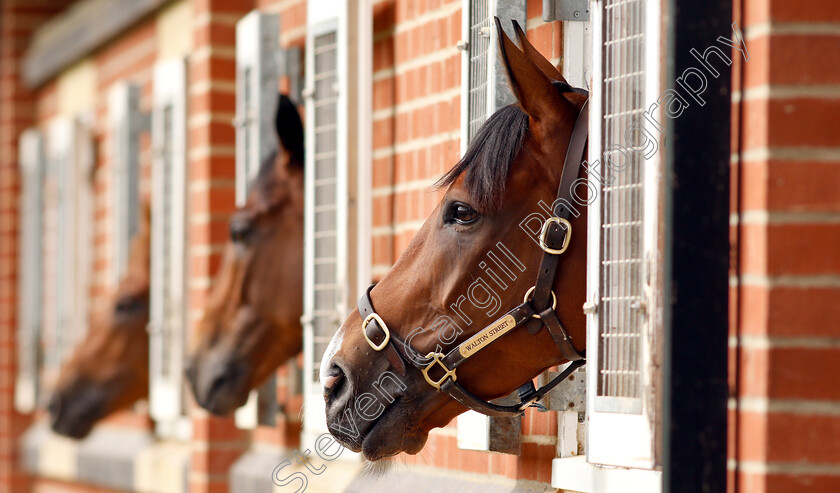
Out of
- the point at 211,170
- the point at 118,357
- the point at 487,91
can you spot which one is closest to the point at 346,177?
the point at 487,91

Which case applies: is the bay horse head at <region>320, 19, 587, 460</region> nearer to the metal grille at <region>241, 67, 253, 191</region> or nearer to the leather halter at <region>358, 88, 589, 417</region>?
the leather halter at <region>358, 88, 589, 417</region>

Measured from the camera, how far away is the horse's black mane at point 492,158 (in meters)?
2.87

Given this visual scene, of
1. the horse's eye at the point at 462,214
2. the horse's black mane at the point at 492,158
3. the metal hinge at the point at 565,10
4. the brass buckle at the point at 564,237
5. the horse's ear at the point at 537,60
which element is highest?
the metal hinge at the point at 565,10

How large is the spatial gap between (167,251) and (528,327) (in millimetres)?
3735

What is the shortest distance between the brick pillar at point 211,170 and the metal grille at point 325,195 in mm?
1497

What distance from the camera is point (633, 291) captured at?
2.61 metres

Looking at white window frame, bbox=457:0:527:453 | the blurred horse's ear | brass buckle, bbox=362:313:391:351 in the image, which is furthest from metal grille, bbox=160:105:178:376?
brass buckle, bbox=362:313:391:351

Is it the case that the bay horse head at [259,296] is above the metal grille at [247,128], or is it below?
below

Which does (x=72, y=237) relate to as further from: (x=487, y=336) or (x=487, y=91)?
(x=487, y=336)

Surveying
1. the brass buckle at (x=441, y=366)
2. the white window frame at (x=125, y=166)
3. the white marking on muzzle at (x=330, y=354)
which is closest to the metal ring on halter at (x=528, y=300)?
the brass buckle at (x=441, y=366)

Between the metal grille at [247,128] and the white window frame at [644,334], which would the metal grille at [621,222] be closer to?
the white window frame at [644,334]

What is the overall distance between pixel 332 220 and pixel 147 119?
2879mm

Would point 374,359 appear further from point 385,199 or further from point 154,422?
point 154,422

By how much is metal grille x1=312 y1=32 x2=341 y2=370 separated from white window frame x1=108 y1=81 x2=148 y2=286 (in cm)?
273
